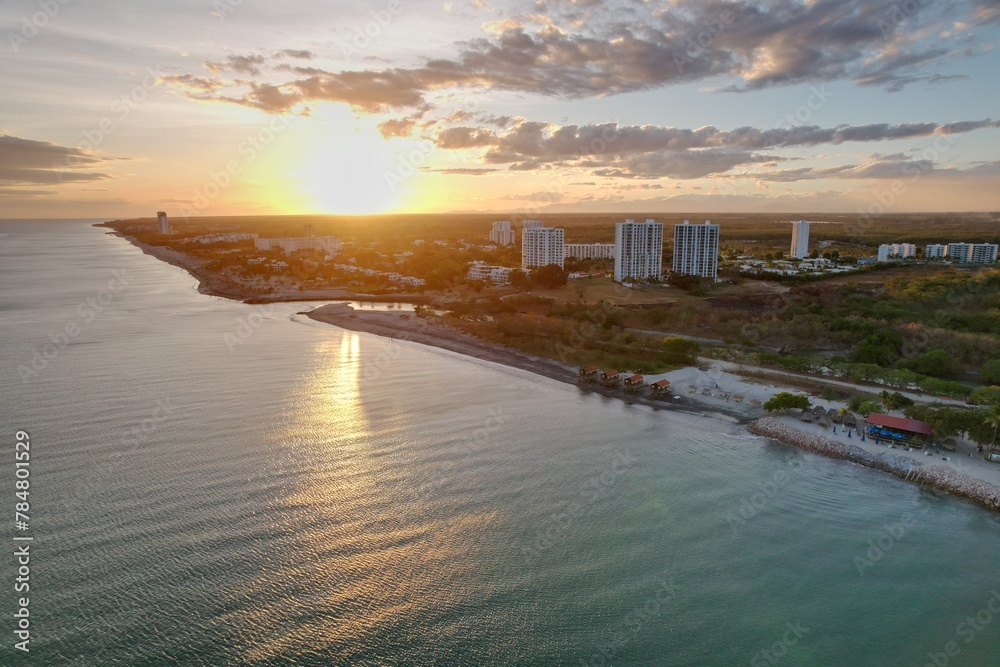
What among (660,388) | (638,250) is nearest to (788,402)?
(660,388)

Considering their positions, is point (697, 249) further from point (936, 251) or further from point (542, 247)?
point (936, 251)

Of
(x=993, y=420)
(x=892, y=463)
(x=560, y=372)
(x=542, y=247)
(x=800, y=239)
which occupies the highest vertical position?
(x=800, y=239)

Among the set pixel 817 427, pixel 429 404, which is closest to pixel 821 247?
pixel 817 427

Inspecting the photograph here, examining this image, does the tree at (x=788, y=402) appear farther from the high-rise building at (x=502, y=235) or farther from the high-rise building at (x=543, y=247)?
the high-rise building at (x=502, y=235)

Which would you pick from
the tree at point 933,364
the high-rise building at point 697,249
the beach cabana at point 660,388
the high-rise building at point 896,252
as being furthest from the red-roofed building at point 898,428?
the high-rise building at point 896,252

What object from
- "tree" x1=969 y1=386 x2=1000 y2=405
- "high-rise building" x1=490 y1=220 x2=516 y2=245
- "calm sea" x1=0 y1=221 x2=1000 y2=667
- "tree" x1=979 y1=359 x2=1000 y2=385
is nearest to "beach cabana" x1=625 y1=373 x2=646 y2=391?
"calm sea" x1=0 y1=221 x2=1000 y2=667

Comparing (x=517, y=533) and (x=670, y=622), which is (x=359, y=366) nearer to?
(x=517, y=533)

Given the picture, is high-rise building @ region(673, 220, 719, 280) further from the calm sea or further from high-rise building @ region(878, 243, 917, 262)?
the calm sea
